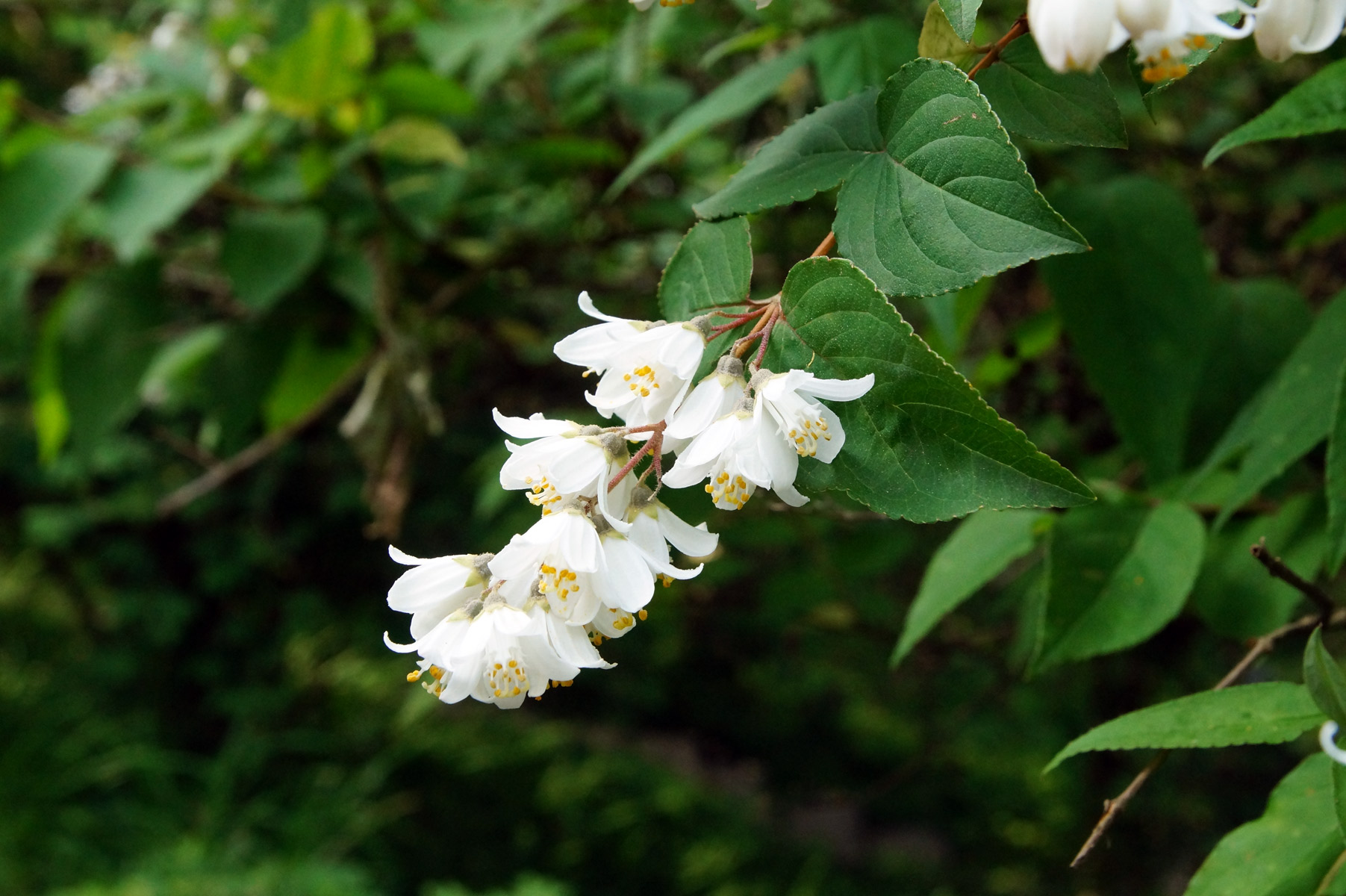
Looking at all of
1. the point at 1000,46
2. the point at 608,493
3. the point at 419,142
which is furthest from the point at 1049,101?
the point at 419,142

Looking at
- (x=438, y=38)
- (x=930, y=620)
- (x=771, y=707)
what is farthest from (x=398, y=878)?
(x=930, y=620)

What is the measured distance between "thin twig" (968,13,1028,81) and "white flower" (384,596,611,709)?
1.13 feet

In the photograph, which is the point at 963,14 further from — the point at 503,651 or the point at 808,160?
the point at 503,651

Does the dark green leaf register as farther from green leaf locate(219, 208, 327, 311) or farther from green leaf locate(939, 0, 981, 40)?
green leaf locate(219, 208, 327, 311)

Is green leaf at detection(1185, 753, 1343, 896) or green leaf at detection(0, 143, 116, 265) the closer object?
green leaf at detection(1185, 753, 1343, 896)

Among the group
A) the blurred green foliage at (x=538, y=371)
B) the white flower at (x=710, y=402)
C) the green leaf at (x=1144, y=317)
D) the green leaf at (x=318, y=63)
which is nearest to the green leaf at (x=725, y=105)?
the blurred green foliage at (x=538, y=371)

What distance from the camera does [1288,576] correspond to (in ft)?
1.78

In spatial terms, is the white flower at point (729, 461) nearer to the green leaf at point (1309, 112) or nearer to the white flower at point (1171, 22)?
the white flower at point (1171, 22)

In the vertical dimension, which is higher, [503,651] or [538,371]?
[503,651]

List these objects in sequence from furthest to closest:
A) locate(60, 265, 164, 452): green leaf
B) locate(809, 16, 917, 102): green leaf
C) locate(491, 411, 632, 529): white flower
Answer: locate(60, 265, 164, 452): green leaf → locate(809, 16, 917, 102): green leaf → locate(491, 411, 632, 529): white flower

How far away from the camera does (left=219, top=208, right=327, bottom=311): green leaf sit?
49.4 inches

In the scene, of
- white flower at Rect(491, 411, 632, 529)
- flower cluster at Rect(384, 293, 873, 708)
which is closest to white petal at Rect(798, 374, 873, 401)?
flower cluster at Rect(384, 293, 873, 708)

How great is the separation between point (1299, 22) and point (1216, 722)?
1.11ft

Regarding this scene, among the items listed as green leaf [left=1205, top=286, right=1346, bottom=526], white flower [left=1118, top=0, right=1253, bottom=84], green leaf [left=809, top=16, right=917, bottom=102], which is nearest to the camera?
white flower [left=1118, top=0, right=1253, bottom=84]
